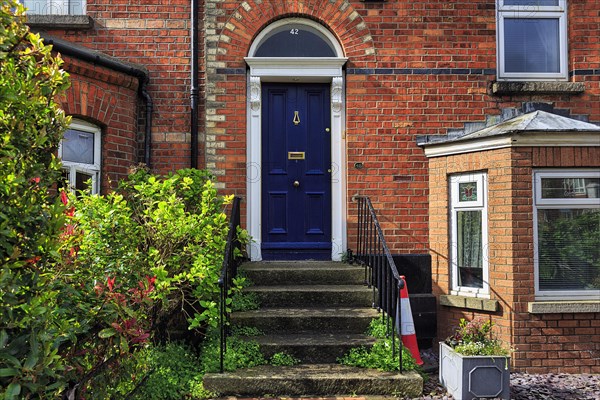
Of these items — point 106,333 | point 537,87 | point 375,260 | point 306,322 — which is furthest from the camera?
point 537,87

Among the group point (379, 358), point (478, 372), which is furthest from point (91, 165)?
point (478, 372)

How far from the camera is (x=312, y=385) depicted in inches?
194

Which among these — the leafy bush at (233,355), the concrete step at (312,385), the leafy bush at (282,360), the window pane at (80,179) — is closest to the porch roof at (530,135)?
the concrete step at (312,385)

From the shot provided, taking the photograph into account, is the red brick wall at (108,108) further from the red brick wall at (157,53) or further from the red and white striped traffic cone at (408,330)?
the red and white striped traffic cone at (408,330)

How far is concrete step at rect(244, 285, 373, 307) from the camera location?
243 inches

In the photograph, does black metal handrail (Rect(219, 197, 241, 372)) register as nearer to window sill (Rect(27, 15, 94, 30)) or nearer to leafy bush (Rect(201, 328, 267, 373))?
leafy bush (Rect(201, 328, 267, 373))

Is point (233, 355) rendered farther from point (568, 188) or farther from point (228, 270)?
point (568, 188)

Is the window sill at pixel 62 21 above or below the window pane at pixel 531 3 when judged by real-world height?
below

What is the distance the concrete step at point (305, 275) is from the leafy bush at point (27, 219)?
3.80 metres

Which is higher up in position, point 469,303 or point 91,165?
point 91,165

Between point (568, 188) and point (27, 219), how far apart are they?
5627mm

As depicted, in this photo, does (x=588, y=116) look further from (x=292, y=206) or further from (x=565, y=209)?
(x=292, y=206)

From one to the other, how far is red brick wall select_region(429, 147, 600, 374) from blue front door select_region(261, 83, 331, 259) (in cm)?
203

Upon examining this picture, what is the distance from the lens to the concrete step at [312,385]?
4.88m
